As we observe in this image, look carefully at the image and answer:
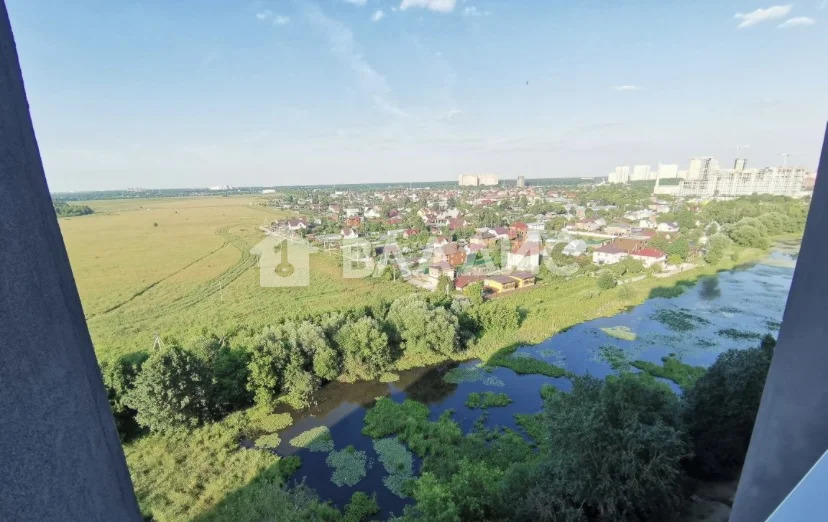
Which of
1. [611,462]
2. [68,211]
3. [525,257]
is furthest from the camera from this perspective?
[68,211]

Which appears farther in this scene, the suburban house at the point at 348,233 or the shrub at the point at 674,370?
the suburban house at the point at 348,233

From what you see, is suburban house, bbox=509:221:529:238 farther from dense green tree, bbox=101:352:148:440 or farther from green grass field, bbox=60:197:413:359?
dense green tree, bbox=101:352:148:440

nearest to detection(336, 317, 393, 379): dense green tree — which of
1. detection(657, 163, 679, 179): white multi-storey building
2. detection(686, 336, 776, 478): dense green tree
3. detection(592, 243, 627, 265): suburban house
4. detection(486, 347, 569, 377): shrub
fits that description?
detection(486, 347, 569, 377): shrub

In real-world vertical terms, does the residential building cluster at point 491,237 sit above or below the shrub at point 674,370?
above

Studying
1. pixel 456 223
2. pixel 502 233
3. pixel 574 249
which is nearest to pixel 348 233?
pixel 456 223

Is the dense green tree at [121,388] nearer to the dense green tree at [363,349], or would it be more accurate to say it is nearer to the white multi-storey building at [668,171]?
the dense green tree at [363,349]

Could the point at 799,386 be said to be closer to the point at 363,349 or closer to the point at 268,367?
the point at 268,367

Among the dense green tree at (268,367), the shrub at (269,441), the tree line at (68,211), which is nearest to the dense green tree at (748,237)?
the dense green tree at (268,367)

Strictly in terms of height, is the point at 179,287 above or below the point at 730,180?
below
